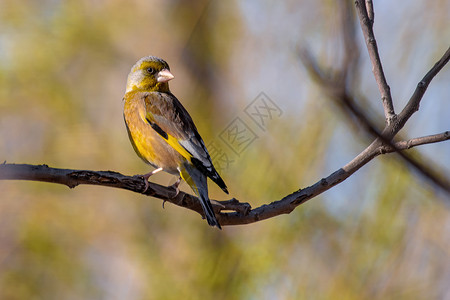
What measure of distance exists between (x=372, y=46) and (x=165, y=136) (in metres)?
2.02

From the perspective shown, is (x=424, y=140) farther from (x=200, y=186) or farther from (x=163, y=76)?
(x=163, y=76)

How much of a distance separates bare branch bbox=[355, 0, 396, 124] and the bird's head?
2.37m

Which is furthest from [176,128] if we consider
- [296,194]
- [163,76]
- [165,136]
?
[296,194]

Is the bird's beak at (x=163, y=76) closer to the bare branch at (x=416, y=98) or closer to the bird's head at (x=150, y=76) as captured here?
the bird's head at (x=150, y=76)

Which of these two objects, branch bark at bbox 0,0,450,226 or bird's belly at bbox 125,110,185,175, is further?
bird's belly at bbox 125,110,185,175

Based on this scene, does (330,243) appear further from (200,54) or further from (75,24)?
(75,24)

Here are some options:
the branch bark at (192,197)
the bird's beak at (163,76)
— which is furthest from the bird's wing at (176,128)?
the branch bark at (192,197)

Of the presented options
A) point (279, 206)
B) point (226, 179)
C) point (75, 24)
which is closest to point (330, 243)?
point (226, 179)

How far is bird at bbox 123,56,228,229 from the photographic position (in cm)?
353

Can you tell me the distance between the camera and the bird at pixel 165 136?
3533 mm

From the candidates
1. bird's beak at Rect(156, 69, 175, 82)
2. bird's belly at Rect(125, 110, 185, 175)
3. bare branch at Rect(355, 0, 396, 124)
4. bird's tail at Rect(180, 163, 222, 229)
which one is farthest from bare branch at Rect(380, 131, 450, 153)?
bird's beak at Rect(156, 69, 175, 82)

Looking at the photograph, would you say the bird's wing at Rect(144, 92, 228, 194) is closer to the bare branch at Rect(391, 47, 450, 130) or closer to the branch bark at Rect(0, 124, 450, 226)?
the branch bark at Rect(0, 124, 450, 226)

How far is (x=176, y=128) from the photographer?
154 inches

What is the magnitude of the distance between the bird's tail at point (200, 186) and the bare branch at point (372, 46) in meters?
1.08
